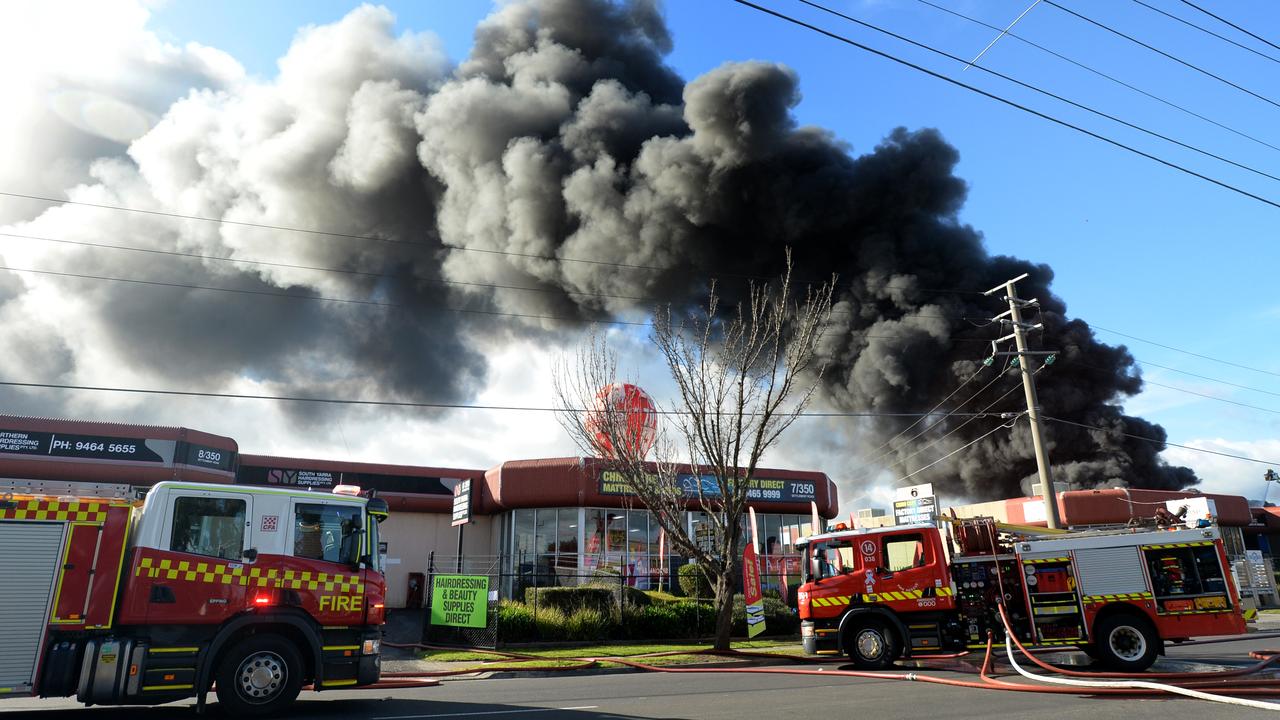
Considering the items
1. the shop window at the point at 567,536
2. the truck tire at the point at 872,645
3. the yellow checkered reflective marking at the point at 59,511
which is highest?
the shop window at the point at 567,536

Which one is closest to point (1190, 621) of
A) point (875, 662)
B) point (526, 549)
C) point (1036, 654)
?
point (1036, 654)

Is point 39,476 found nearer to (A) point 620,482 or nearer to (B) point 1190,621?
(A) point 620,482

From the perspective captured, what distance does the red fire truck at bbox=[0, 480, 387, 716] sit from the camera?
22.1 feet

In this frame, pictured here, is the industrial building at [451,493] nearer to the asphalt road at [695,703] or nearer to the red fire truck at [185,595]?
the asphalt road at [695,703]

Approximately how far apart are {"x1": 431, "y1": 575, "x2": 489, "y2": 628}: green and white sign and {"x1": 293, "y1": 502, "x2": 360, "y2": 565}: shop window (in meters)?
7.32

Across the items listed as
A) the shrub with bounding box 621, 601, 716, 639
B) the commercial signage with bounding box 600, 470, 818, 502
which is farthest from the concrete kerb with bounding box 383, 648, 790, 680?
the commercial signage with bounding box 600, 470, 818, 502

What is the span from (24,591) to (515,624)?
32.3 ft

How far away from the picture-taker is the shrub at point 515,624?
1529 cm

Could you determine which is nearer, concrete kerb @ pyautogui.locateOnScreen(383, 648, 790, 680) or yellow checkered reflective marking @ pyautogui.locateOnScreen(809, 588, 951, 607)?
yellow checkered reflective marking @ pyautogui.locateOnScreen(809, 588, 951, 607)

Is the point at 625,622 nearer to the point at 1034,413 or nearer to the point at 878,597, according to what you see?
the point at 878,597

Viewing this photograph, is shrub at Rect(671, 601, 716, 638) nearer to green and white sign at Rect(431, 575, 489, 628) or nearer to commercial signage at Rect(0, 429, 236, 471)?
green and white sign at Rect(431, 575, 489, 628)

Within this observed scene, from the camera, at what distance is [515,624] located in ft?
50.7

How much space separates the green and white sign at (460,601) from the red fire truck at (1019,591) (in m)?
6.57

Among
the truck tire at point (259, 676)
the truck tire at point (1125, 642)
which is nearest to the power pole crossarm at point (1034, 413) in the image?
the truck tire at point (1125, 642)
